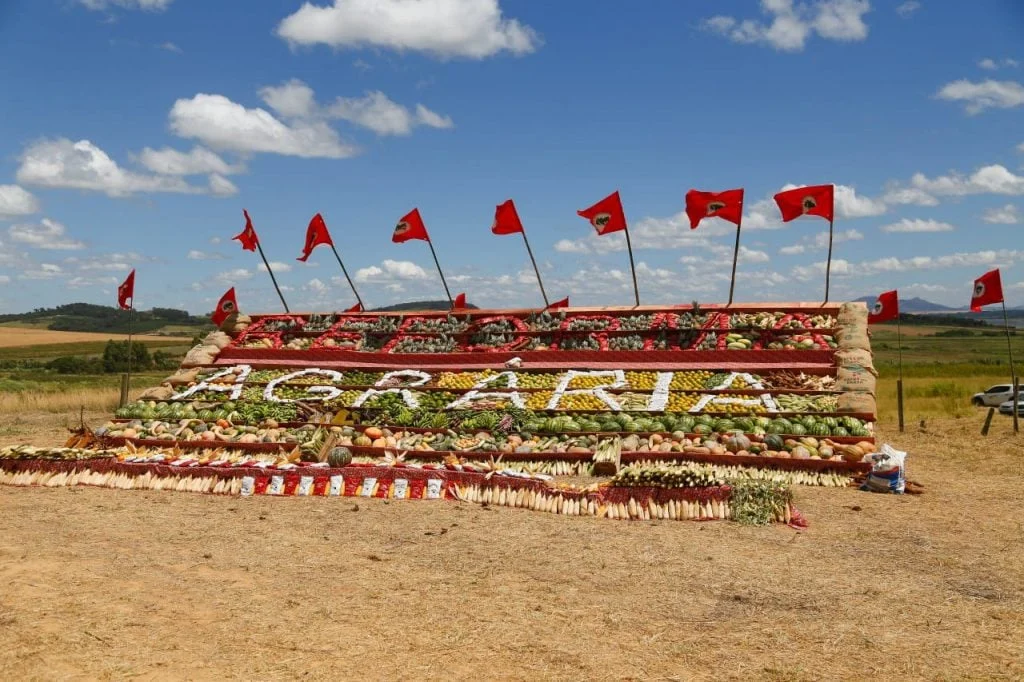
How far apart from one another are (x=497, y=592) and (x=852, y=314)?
11.0 metres

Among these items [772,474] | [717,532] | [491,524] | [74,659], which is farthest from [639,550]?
[74,659]

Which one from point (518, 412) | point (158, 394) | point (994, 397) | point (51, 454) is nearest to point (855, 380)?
point (518, 412)

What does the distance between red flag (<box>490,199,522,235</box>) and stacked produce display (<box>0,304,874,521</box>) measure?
1.89 meters

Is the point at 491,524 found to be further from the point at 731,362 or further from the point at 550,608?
the point at 731,362

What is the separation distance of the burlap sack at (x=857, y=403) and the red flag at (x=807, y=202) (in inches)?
174

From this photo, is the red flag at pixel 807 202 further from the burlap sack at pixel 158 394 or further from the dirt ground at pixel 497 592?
the burlap sack at pixel 158 394

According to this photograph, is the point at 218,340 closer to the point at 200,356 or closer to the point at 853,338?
the point at 200,356

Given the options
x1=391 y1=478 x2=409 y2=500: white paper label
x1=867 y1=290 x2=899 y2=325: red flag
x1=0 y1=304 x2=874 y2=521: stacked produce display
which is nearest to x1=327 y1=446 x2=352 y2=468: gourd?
x1=0 y1=304 x2=874 y2=521: stacked produce display

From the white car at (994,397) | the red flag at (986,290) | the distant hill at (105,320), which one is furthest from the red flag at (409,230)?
the distant hill at (105,320)

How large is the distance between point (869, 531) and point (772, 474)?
9.05 feet

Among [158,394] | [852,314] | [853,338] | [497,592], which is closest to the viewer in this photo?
[497,592]

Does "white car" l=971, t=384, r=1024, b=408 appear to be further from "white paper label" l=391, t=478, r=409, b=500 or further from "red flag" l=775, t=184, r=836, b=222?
"white paper label" l=391, t=478, r=409, b=500

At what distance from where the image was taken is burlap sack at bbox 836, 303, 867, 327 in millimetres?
15594

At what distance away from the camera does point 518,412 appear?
46.7 feet
